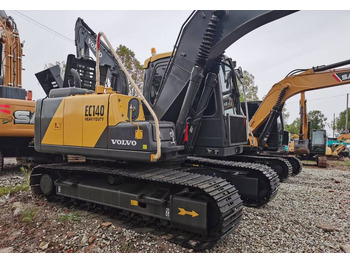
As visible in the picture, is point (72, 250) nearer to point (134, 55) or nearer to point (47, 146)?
point (47, 146)

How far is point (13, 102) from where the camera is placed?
7.16 metres

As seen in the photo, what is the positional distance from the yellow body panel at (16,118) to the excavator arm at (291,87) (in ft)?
22.7

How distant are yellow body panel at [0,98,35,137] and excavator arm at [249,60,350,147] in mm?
6908

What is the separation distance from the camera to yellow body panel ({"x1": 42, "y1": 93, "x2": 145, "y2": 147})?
154 inches

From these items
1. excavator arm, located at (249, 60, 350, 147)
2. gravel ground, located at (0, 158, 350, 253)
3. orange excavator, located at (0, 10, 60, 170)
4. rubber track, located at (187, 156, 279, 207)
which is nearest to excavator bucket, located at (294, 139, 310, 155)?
excavator arm, located at (249, 60, 350, 147)

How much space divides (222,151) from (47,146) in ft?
9.76

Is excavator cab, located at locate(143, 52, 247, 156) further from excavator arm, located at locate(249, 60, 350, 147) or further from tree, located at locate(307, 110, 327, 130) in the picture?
tree, located at locate(307, 110, 327, 130)

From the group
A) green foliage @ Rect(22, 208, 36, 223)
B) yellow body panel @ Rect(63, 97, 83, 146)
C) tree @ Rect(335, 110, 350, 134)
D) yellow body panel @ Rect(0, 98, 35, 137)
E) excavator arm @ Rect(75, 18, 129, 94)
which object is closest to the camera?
green foliage @ Rect(22, 208, 36, 223)

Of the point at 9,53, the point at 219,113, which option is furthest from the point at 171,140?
the point at 9,53

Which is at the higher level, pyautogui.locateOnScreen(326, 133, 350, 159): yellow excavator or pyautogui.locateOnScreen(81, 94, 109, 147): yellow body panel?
pyautogui.locateOnScreen(81, 94, 109, 147): yellow body panel

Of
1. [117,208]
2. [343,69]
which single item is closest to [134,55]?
[343,69]

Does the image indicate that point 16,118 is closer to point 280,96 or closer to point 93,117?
point 93,117

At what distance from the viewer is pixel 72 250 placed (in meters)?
3.26

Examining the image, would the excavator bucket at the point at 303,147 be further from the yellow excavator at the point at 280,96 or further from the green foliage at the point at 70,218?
the green foliage at the point at 70,218
